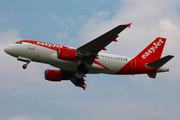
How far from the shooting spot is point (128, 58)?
41.7 metres

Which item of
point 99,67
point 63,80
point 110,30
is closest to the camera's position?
point 110,30


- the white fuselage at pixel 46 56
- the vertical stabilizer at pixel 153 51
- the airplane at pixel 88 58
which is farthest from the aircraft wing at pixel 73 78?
the vertical stabilizer at pixel 153 51

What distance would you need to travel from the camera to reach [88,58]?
38688mm

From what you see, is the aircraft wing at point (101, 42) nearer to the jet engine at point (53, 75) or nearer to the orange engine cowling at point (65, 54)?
the orange engine cowling at point (65, 54)

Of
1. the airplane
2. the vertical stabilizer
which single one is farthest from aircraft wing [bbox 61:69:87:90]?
the vertical stabilizer

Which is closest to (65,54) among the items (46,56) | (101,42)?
(46,56)

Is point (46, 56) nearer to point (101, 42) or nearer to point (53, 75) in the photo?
point (53, 75)

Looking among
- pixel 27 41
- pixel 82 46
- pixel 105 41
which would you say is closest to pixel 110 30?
pixel 105 41

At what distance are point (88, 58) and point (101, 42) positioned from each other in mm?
3382

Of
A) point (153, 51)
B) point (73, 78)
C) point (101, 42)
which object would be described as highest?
point (153, 51)

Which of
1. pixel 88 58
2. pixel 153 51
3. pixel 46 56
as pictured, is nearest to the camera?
pixel 46 56

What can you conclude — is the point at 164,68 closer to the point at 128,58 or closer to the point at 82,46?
the point at 128,58

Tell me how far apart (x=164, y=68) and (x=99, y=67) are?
9.78 m

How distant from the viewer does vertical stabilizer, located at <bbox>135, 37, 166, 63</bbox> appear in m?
43.1
